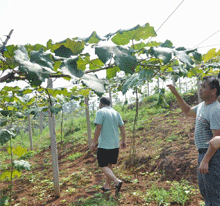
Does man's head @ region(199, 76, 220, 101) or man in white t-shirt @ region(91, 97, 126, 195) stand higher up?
man's head @ region(199, 76, 220, 101)

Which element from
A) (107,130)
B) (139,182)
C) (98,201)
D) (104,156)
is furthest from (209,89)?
(139,182)

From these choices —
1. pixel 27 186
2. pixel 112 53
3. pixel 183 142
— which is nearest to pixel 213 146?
pixel 112 53

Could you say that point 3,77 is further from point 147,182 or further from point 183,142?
point 183,142

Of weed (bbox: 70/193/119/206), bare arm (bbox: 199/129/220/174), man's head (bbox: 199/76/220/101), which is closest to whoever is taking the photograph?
bare arm (bbox: 199/129/220/174)

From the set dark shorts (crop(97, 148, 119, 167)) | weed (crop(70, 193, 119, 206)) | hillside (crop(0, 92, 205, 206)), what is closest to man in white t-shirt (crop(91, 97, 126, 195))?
dark shorts (crop(97, 148, 119, 167))

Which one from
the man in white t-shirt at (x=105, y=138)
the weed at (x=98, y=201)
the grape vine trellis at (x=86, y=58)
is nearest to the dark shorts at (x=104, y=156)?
→ the man in white t-shirt at (x=105, y=138)

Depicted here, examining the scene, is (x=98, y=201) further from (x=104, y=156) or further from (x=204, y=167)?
(x=204, y=167)

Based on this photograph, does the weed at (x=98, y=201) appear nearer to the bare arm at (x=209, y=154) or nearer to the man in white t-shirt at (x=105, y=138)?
the man in white t-shirt at (x=105, y=138)

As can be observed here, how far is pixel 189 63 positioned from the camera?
0.76 meters

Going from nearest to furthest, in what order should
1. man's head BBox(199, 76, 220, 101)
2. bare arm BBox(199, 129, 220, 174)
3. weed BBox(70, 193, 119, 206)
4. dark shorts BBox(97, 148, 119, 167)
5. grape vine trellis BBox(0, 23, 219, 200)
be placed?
grape vine trellis BBox(0, 23, 219, 200) < bare arm BBox(199, 129, 220, 174) < man's head BBox(199, 76, 220, 101) < weed BBox(70, 193, 119, 206) < dark shorts BBox(97, 148, 119, 167)

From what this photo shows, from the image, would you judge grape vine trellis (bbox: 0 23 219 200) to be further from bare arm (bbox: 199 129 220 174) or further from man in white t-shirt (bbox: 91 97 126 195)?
man in white t-shirt (bbox: 91 97 126 195)

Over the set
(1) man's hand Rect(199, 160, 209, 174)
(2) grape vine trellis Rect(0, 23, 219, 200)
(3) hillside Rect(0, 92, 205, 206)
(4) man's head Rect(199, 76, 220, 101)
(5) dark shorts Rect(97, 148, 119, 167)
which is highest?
(2) grape vine trellis Rect(0, 23, 219, 200)

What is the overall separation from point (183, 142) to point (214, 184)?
2.94m

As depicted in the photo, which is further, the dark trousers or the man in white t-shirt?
the man in white t-shirt
